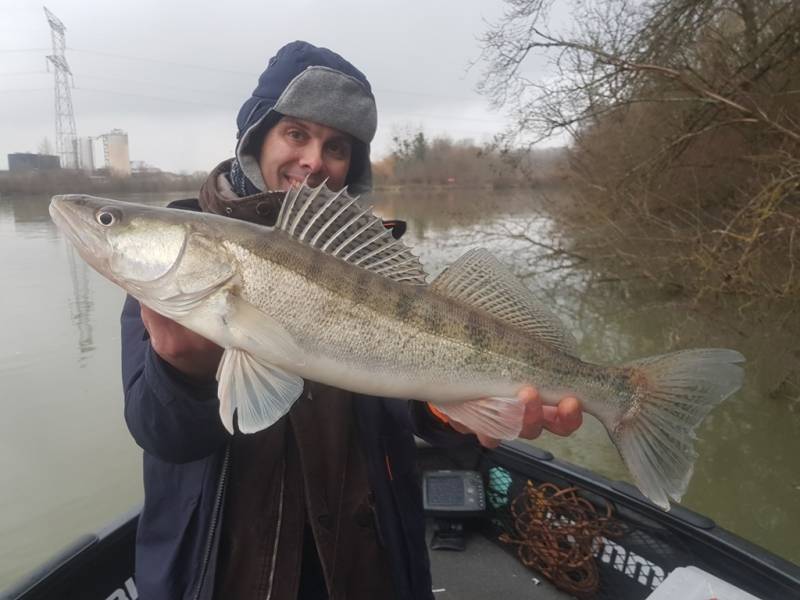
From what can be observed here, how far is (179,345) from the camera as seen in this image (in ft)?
5.62

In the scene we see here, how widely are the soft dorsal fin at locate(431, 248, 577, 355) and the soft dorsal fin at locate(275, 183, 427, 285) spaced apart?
0.51ft

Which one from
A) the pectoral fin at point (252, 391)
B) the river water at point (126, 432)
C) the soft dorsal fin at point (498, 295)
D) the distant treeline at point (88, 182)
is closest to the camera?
the pectoral fin at point (252, 391)

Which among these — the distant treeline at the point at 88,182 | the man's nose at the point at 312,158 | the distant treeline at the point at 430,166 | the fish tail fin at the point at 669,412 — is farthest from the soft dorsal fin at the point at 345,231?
the distant treeline at the point at 430,166

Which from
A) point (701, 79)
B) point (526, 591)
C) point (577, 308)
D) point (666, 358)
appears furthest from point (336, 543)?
point (577, 308)

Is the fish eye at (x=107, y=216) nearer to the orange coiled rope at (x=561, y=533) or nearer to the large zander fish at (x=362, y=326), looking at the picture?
the large zander fish at (x=362, y=326)

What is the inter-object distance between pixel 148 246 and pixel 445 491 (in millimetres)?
2515

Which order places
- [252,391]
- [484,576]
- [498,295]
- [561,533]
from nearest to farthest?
1. [252,391]
2. [498,295]
3. [561,533]
4. [484,576]

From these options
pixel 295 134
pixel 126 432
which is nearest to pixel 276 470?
pixel 295 134

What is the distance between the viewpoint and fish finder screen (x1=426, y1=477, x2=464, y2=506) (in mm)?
3566

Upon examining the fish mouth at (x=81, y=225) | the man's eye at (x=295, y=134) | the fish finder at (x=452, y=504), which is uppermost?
the man's eye at (x=295, y=134)

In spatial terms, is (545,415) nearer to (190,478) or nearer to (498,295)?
(498,295)

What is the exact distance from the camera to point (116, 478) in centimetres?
582

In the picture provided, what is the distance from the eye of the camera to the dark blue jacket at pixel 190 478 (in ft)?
5.43

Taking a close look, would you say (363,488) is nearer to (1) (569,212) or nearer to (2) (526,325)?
(2) (526,325)
